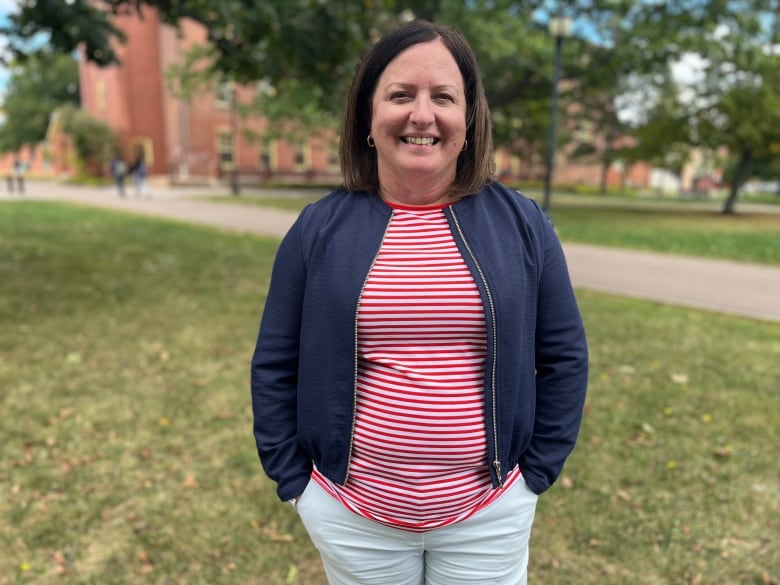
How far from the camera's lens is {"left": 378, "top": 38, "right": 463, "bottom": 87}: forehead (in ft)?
4.76

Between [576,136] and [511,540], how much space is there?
47.2m

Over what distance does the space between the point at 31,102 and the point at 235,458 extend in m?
67.8

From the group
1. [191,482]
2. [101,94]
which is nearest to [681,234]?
[191,482]

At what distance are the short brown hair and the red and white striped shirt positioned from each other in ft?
0.50

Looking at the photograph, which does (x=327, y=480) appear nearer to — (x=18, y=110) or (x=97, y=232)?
(x=97, y=232)

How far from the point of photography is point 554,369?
1.62m

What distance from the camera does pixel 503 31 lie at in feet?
54.5

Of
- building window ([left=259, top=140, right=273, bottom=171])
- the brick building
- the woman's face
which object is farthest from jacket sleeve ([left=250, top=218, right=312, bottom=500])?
building window ([left=259, top=140, right=273, bottom=171])

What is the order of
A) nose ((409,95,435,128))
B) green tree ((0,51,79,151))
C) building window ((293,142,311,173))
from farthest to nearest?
green tree ((0,51,79,151)) < building window ((293,142,311,173)) < nose ((409,95,435,128))

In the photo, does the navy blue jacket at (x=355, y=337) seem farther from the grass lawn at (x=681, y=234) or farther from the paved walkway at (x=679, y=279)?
the grass lawn at (x=681, y=234)

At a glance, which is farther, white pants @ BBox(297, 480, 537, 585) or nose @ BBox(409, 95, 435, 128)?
white pants @ BBox(297, 480, 537, 585)

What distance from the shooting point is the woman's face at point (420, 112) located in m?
1.45

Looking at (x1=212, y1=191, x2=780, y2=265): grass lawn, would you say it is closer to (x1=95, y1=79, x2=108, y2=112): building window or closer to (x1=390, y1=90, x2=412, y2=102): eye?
(x1=390, y1=90, x2=412, y2=102): eye

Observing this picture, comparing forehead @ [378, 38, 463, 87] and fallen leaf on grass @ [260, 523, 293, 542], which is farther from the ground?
forehead @ [378, 38, 463, 87]
